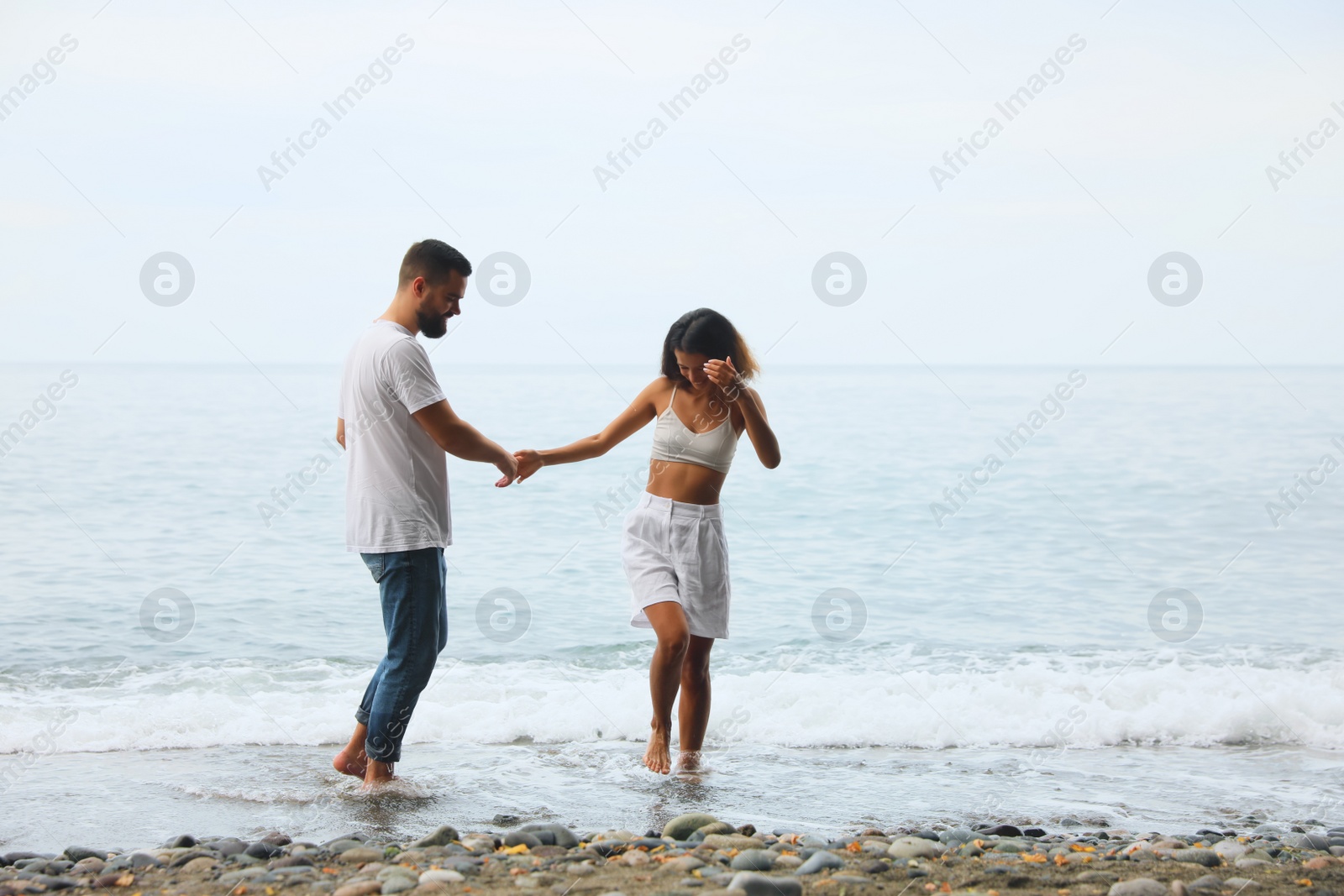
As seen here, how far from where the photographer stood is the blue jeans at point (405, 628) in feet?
13.3

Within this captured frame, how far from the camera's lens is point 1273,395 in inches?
1192

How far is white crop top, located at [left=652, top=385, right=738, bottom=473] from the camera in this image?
4.54 meters

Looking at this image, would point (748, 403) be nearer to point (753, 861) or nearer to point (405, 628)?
point (405, 628)

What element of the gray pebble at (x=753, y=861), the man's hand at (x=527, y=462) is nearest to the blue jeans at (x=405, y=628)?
the man's hand at (x=527, y=462)

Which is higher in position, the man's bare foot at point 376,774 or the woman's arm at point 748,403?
the woman's arm at point 748,403

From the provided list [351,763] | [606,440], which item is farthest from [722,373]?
[351,763]

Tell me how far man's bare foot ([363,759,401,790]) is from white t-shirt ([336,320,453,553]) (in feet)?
3.11

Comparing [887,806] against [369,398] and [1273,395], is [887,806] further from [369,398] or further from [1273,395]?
[1273,395]

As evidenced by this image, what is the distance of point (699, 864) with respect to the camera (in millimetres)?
3227

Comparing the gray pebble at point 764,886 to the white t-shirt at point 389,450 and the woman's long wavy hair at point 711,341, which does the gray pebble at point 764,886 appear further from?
the woman's long wavy hair at point 711,341

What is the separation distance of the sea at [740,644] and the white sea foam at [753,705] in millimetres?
29

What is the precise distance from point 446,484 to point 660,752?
158cm

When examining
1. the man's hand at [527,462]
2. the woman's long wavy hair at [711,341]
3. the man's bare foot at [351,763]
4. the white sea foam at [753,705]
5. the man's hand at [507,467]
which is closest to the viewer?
the man's hand at [507,467]

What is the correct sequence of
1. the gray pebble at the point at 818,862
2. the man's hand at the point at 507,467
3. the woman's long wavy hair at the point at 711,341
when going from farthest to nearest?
the woman's long wavy hair at the point at 711,341, the man's hand at the point at 507,467, the gray pebble at the point at 818,862
